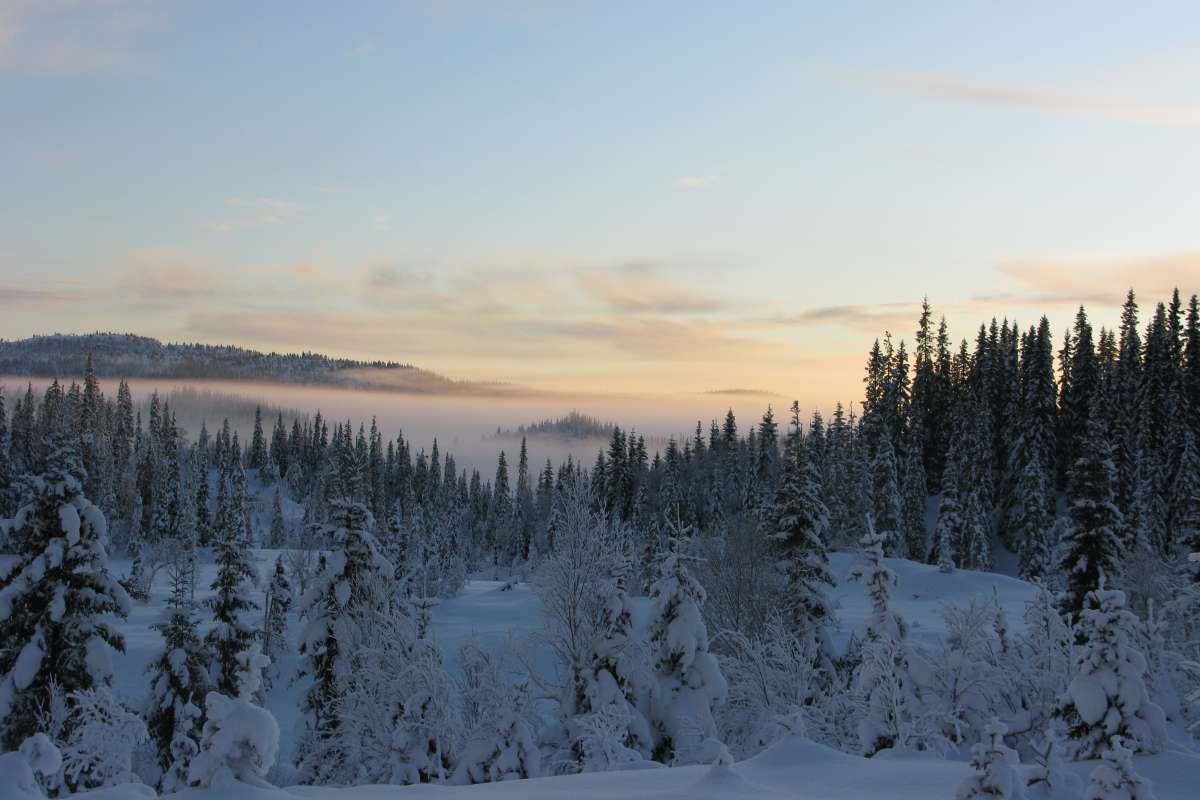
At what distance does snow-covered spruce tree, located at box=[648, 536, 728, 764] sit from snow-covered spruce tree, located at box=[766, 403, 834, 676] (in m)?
12.1

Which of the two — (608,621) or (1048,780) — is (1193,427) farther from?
(1048,780)

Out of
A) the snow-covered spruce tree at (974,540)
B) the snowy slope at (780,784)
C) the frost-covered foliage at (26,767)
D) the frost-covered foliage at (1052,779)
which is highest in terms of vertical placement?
the frost-covered foliage at (26,767)

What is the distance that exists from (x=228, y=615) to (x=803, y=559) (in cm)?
2116

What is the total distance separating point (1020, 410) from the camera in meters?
74.2

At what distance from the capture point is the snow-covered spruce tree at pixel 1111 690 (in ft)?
38.5

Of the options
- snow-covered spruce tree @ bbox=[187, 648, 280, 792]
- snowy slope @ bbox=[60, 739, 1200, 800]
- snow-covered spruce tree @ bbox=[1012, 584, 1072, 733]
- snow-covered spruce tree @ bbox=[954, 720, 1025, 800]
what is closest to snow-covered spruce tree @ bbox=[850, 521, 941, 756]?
snow-covered spruce tree @ bbox=[1012, 584, 1072, 733]

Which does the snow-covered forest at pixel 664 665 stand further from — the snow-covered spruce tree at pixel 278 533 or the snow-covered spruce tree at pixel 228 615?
the snow-covered spruce tree at pixel 278 533

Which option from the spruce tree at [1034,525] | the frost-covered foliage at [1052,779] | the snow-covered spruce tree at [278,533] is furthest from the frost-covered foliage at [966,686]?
the snow-covered spruce tree at [278,533]

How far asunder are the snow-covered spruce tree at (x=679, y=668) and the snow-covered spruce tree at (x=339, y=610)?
28.9 ft

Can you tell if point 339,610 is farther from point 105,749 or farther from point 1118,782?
point 1118,782

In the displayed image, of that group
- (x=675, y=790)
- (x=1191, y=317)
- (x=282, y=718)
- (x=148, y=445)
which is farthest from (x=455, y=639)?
(x=148, y=445)

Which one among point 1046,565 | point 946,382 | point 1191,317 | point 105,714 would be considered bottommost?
point 1046,565

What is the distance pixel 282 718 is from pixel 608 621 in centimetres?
3836

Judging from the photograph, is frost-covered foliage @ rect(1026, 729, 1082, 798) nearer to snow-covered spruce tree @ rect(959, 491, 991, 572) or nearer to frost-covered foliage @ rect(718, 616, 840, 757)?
frost-covered foliage @ rect(718, 616, 840, 757)
